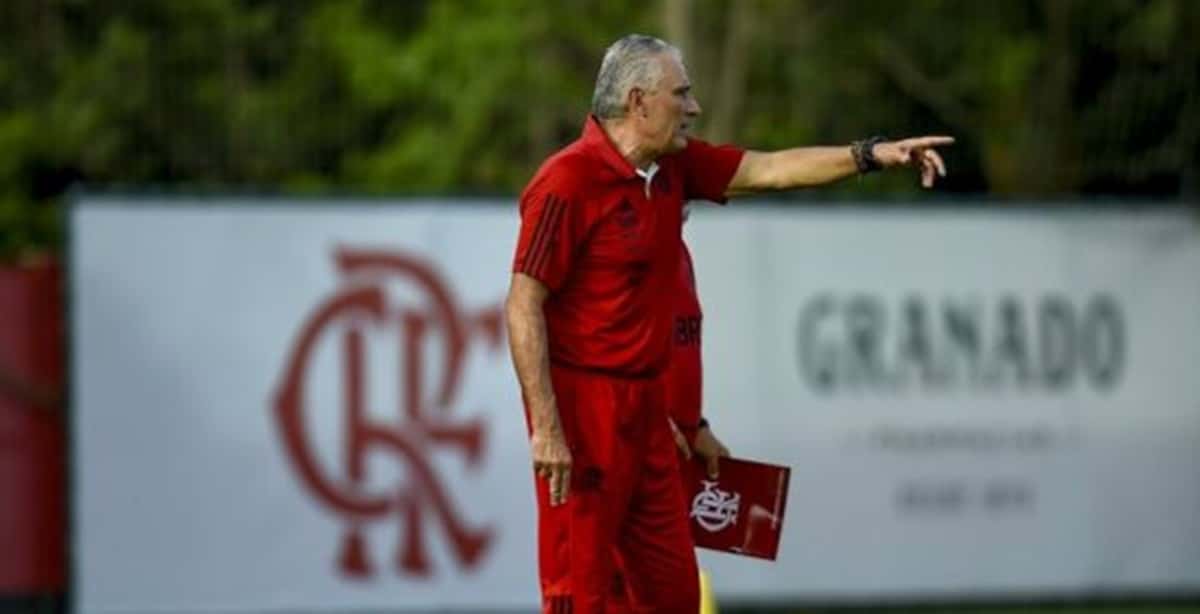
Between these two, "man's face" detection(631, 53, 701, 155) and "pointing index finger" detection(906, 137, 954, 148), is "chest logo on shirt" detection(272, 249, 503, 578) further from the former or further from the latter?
"pointing index finger" detection(906, 137, 954, 148)

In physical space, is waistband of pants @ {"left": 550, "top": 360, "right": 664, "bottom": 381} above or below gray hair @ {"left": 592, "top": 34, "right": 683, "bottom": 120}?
below

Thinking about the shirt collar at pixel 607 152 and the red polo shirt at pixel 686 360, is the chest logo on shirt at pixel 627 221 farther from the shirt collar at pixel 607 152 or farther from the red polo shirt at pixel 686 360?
the red polo shirt at pixel 686 360

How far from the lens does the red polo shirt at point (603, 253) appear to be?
10.8m

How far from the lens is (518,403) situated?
1955cm

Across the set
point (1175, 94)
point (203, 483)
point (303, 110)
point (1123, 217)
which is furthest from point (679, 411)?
point (303, 110)

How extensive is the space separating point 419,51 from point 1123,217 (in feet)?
28.6

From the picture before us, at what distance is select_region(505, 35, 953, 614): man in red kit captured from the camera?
10.8 metres

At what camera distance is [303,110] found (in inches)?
1064

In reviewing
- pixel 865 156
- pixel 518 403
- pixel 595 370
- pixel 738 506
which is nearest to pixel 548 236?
pixel 595 370

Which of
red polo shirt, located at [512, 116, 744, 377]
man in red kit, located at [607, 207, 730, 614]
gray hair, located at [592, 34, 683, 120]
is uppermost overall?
gray hair, located at [592, 34, 683, 120]

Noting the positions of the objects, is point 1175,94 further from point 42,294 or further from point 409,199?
point 42,294

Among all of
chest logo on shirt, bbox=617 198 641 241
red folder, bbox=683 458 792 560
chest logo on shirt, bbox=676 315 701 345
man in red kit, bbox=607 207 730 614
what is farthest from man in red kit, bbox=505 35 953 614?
red folder, bbox=683 458 792 560

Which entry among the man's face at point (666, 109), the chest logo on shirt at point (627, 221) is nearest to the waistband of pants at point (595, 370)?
the chest logo on shirt at point (627, 221)

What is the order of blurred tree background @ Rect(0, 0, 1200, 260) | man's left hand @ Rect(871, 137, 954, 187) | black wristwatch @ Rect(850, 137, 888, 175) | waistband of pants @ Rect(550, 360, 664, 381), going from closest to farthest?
man's left hand @ Rect(871, 137, 954, 187), black wristwatch @ Rect(850, 137, 888, 175), waistband of pants @ Rect(550, 360, 664, 381), blurred tree background @ Rect(0, 0, 1200, 260)
